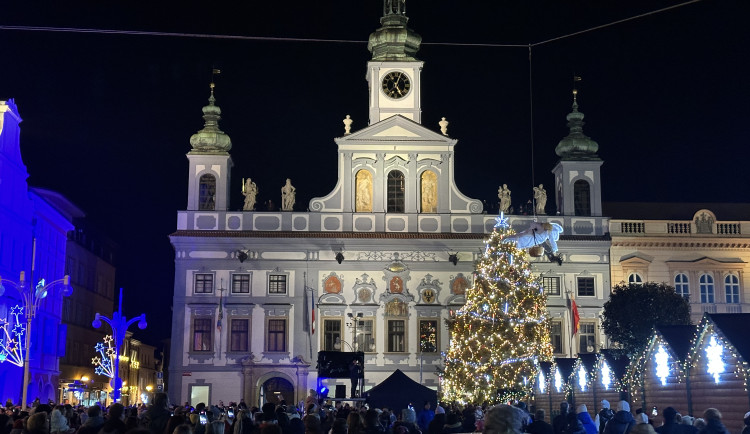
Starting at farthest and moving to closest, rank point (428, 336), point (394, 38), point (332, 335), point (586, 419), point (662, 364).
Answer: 1. point (394, 38)
2. point (428, 336)
3. point (332, 335)
4. point (662, 364)
5. point (586, 419)

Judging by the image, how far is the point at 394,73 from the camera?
54.6 metres

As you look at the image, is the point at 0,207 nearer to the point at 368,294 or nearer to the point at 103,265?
the point at 368,294

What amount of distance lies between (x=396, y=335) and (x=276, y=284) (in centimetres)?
673

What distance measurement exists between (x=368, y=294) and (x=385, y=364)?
3669mm

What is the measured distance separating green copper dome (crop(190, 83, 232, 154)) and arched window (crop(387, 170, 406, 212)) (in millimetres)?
9188

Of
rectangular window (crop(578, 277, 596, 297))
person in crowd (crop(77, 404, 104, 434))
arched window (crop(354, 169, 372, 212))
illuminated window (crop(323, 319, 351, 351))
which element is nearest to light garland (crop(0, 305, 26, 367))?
illuminated window (crop(323, 319, 351, 351))

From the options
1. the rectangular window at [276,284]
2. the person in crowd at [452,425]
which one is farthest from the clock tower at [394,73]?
the person in crowd at [452,425]

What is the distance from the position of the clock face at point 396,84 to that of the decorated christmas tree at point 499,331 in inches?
613

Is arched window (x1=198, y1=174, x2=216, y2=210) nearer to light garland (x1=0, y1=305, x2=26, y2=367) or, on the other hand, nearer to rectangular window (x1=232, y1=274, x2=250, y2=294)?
rectangular window (x1=232, y1=274, x2=250, y2=294)

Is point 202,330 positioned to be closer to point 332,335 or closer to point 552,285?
point 332,335

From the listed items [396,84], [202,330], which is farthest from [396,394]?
[396,84]

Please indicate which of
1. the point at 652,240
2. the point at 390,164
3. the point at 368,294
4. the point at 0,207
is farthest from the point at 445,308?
the point at 0,207

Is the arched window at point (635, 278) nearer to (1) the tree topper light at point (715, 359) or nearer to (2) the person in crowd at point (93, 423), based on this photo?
(1) the tree topper light at point (715, 359)

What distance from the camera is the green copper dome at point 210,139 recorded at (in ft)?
178
